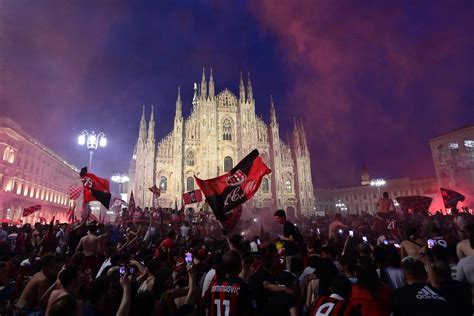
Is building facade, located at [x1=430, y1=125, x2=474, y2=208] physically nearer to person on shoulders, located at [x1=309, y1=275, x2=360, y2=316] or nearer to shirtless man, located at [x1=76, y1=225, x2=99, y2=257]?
person on shoulders, located at [x1=309, y1=275, x2=360, y2=316]

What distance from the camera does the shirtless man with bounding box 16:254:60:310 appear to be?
393 centimetres

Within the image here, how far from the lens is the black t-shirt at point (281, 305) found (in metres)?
2.86

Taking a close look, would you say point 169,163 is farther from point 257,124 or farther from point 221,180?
point 221,180

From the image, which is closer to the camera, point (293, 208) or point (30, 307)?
point (30, 307)

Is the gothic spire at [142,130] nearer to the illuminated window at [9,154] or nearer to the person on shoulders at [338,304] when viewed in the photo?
the illuminated window at [9,154]

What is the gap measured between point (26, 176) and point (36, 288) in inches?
1686

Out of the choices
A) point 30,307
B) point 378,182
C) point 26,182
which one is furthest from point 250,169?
point 26,182

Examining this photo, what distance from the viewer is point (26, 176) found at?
3712 centimetres

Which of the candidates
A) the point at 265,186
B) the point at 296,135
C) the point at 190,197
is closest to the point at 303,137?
the point at 296,135

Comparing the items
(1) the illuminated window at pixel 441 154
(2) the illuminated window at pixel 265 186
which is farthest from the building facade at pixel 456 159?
(2) the illuminated window at pixel 265 186

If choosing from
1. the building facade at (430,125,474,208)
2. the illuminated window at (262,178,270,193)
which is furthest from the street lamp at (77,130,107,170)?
the building facade at (430,125,474,208)

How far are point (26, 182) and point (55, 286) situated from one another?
141ft

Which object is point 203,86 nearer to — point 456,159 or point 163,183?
point 163,183

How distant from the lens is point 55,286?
403 cm
